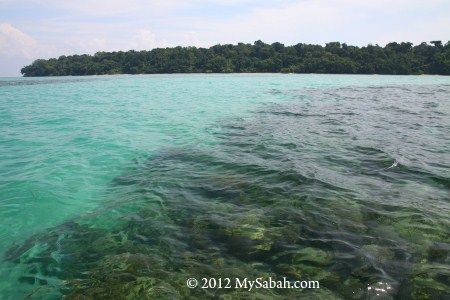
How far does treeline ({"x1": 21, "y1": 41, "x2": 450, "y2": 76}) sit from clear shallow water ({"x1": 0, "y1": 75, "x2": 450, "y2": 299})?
273 feet

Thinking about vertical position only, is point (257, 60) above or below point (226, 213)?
above

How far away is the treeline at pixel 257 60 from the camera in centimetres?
8331

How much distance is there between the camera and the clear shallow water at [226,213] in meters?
4.19

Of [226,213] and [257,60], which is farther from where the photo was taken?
[257,60]

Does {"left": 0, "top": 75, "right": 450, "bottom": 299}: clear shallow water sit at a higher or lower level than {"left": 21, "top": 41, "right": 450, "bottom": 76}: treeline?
lower

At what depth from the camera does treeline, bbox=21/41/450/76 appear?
83312 mm

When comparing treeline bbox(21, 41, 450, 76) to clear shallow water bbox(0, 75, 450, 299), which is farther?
treeline bbox(21, 41, 450, 76)

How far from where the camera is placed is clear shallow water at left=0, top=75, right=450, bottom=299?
13.8 ft

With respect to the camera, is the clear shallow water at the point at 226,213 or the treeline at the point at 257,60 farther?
the treeline at the point at 257,60

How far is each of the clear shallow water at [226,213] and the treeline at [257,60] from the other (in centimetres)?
8312

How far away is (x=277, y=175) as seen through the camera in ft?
26.3

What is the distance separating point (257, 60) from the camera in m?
105

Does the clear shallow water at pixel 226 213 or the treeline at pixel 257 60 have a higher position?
the treeline at pixel 257 60

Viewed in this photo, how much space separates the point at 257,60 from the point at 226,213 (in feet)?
346
